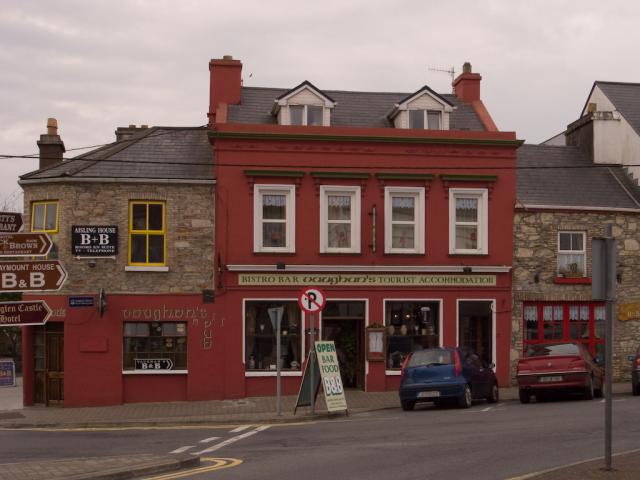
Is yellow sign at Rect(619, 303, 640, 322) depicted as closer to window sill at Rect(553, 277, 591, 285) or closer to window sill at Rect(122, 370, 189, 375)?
window sill at Rect(553, 277, 591, 285)

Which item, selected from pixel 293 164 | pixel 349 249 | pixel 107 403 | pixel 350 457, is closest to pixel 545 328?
pixel 349 249

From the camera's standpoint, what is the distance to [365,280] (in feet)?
89.5

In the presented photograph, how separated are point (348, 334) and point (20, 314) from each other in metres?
13.9

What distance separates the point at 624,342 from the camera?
28750 millimetres

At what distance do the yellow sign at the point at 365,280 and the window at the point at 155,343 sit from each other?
2255 mm

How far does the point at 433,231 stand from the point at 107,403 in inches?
403

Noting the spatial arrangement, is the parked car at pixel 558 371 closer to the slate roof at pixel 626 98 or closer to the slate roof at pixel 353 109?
the slate roof at pixel 353 109

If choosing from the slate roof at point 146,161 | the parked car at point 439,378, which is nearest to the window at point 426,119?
the slate roof at point 146,161

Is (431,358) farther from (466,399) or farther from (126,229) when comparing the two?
(126,229)

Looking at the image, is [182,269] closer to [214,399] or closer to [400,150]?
[214,399]

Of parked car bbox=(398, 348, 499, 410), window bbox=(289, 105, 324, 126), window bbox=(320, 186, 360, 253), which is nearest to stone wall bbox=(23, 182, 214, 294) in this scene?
window bbox=(320, 186, 360, 253)

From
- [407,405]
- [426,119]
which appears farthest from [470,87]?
[407,405]

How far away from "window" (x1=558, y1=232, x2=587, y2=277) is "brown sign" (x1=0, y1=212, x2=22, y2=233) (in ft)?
58.7

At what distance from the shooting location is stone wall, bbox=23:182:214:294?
85.6 feet
